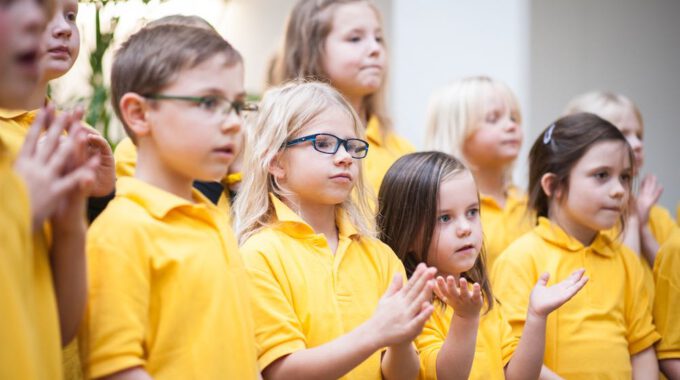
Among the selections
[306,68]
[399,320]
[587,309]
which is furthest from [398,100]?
[399,320]

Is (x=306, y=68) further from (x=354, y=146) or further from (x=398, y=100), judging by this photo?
(x=398, y=100)

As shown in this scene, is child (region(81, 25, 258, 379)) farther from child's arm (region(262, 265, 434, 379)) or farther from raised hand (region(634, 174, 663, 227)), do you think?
raised hand (region(634, 174, 663, 227))

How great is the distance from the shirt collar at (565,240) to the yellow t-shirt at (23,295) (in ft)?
6.80

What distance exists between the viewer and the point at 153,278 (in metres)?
1.87

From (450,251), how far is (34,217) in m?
1.47

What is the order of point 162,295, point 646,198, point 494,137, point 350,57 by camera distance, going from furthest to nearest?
point 494,137 → point 646,198 → point 350,57 → point 162,295

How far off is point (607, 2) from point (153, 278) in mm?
5142

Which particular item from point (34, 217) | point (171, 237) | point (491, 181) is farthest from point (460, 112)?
point (34, 217)

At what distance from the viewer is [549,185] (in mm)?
3438

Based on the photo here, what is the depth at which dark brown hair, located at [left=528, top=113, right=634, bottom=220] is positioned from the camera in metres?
3.37

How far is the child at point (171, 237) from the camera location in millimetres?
1815

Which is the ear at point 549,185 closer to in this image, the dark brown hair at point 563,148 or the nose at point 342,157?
the dark brown hair at point 563,148

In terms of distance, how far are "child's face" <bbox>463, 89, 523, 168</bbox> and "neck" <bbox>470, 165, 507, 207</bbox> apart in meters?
0.03

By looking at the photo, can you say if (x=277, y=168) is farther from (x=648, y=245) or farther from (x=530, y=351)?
(x=648, y=245)
